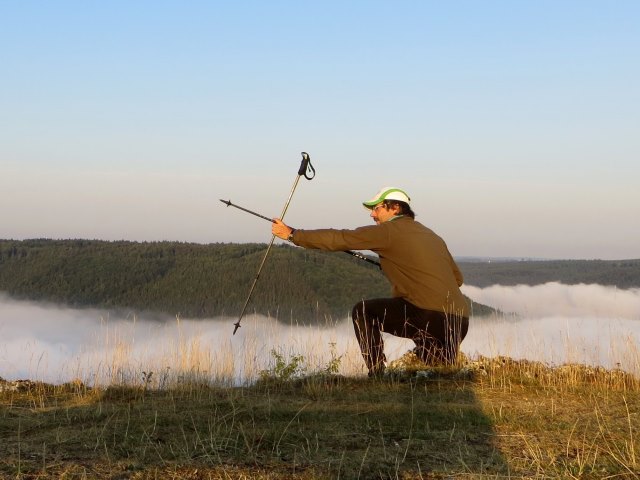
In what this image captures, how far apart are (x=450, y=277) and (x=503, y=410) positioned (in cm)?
205

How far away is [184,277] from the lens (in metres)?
65.2

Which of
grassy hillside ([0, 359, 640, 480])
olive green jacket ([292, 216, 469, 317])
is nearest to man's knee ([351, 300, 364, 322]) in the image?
olive green jacket ([292, 216, 469, 317])

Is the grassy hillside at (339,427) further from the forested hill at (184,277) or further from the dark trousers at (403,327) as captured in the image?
the forested hill at (184,277)

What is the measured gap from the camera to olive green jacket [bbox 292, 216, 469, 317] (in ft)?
26.6

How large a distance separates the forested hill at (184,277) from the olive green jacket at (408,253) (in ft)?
130

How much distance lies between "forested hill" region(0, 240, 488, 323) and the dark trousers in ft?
129

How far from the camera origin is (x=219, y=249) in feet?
220

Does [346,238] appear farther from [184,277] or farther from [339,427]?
[184,277]

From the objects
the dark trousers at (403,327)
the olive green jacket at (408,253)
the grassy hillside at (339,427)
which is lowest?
the grassy hillside at (339,427)

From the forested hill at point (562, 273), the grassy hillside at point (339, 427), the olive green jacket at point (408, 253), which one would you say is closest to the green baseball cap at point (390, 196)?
the olive green jacket at point (408, 253)

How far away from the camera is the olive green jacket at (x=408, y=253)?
8.10 metres

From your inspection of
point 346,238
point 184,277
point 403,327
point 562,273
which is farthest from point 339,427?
point 562,273

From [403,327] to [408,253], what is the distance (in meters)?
0.84

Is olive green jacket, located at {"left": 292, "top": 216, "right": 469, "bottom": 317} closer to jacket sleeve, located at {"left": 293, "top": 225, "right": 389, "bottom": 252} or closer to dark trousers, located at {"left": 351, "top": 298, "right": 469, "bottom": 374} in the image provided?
jacket sleeve, located at {"left": 293, "top": 225, "right": 389, "bottom": 252}
